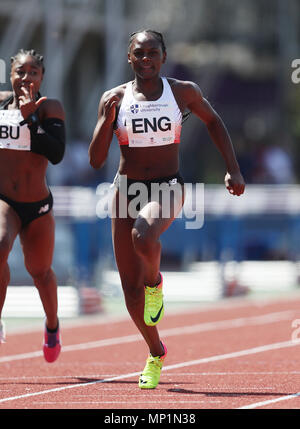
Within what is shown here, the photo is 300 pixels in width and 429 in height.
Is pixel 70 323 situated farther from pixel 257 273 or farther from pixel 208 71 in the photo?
pixel 208 71

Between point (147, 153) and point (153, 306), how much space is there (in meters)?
1.06

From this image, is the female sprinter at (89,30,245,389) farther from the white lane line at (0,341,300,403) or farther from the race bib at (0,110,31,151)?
the race bib at (0,110,31,151)

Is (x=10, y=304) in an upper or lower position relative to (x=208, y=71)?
lower

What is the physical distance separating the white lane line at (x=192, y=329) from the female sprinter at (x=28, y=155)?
2.13m

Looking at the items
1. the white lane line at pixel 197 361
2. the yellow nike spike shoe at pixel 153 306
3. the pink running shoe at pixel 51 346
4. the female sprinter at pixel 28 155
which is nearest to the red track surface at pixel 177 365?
the white lane line at pixel 197 361

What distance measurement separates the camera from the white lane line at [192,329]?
36.9 ft

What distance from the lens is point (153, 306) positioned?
8.00m

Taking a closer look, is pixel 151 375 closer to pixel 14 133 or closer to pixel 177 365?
pixel 177 365

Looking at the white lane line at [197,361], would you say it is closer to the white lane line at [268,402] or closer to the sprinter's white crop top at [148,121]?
the white lane line at [268,402]

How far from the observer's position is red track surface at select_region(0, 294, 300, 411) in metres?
7.61
